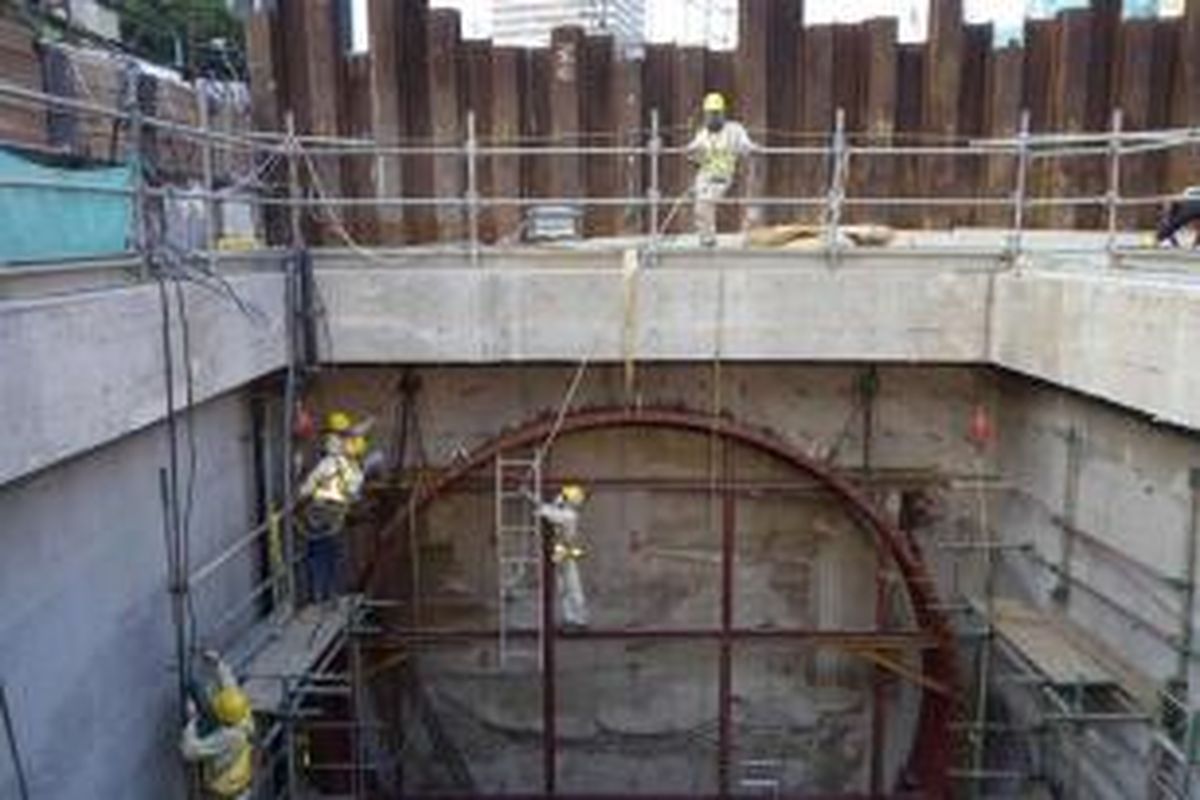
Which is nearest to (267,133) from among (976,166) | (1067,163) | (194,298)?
(194,298)

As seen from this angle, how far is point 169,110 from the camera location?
10742mm

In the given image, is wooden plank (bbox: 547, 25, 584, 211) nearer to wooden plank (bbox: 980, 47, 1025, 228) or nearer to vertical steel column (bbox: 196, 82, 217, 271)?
vertical steel column (bbox: 196, 82, 217, 271)

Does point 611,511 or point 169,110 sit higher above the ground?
point 169,110

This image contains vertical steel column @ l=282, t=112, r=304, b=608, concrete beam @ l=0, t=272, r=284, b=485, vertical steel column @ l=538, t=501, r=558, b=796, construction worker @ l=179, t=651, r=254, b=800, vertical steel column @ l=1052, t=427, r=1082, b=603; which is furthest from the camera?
vertical steel column @ l=538, t=501, r=558, b=796

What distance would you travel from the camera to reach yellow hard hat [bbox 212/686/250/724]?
269 inches

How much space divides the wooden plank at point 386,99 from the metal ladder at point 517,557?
2763 millimetres

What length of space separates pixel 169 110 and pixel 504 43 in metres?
3.11

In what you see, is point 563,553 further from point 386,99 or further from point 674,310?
point 386,99

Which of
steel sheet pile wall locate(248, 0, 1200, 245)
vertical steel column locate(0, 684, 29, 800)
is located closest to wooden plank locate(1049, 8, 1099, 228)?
steel sheet pile wall locate(248, 0, 1200, 245)

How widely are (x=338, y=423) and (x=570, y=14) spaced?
8070mm

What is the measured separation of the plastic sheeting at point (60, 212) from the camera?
557 cm

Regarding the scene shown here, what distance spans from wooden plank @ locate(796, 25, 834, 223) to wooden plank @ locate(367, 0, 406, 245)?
3.78 meters

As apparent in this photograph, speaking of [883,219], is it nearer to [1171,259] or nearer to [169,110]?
[1171,259]

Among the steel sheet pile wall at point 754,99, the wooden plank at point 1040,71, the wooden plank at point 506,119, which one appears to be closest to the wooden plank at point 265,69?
the steel sheet pile wall at point 754,99
